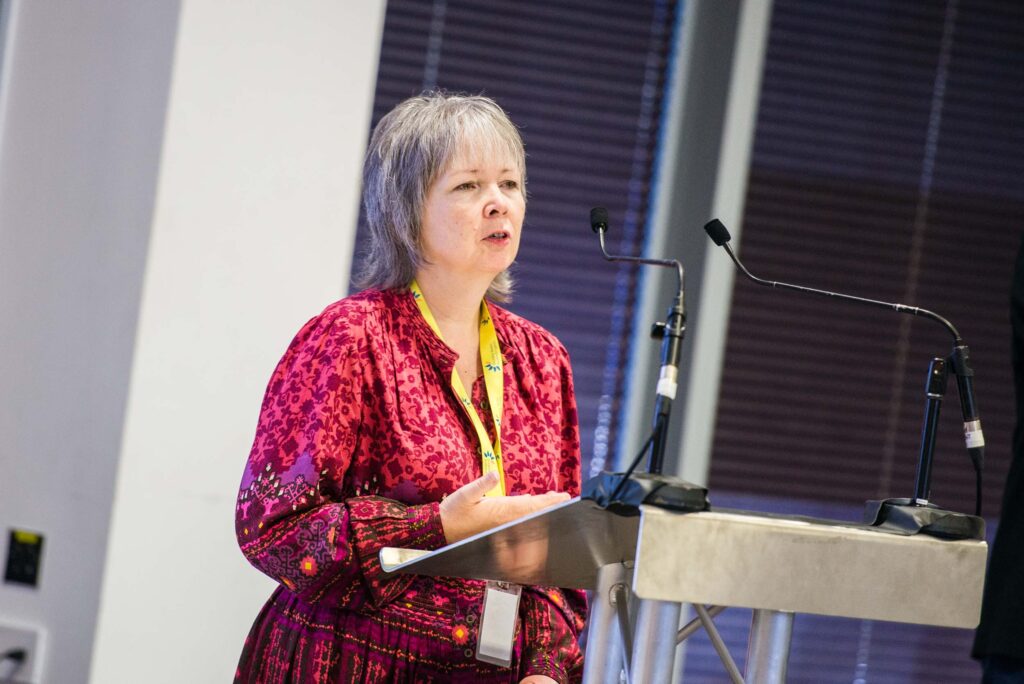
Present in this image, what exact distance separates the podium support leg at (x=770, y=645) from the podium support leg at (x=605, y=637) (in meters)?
0.19

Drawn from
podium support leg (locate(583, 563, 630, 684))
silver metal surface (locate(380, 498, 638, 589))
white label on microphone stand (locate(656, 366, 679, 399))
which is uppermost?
white label on microphone stand (locate(656, 366, 679, 399))

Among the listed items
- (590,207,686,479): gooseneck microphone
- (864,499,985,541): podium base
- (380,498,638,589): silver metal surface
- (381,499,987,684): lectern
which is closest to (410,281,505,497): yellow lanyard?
(380,498,638,589): silver metal surface

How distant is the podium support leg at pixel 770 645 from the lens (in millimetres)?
1286

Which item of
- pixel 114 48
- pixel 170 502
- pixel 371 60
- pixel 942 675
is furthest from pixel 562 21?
pixel 942 675

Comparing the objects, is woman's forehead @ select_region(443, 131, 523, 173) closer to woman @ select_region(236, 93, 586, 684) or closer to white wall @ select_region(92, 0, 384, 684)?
woman @ select_region(236, 93, 586, 684)

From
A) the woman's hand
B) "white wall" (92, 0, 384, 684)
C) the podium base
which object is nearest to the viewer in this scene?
the podium base

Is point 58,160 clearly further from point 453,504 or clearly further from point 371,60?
point 453,504

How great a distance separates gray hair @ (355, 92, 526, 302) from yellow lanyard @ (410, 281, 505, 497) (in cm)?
7

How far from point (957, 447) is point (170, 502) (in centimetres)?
248

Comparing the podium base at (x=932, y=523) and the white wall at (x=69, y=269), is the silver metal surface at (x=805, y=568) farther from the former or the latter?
the white wall at (x=69, y=269)

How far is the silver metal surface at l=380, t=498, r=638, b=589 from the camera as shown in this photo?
4.12ft

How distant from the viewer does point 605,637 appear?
1439mm

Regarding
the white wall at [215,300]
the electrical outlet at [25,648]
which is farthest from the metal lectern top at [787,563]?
the electrical outlet at [25,648]

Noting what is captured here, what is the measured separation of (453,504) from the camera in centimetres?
151
